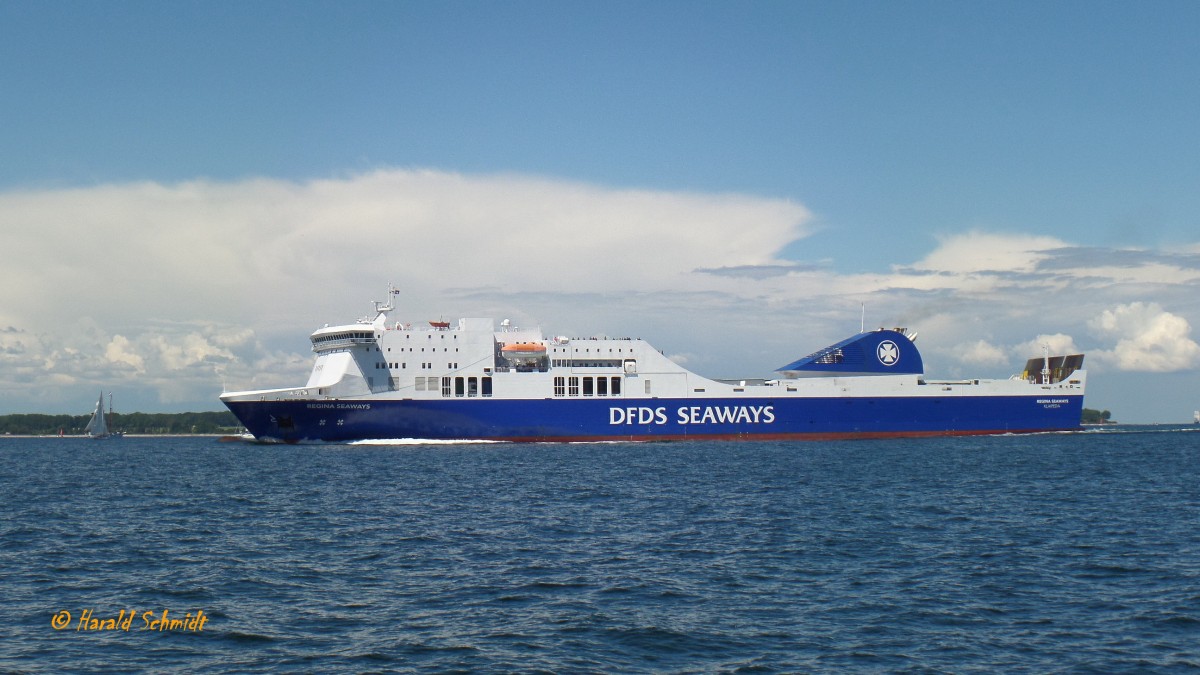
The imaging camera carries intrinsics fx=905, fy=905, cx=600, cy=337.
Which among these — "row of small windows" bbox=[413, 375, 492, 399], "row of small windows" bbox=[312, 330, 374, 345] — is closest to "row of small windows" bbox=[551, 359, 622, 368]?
"row of small windows" bbox=[413, 375, 492, 399]

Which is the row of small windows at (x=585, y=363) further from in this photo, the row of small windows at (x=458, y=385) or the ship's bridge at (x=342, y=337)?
the ship's bridge at (x=342, y=337)

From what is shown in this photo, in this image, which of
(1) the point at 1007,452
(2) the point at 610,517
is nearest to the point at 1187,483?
(1) the point at 1007,452

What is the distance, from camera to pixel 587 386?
56156 mm

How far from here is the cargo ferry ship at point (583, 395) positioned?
5341 centimetres

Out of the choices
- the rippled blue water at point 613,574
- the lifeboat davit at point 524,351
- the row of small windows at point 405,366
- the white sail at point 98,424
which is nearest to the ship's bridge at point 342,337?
the row of small windows at point 405,366

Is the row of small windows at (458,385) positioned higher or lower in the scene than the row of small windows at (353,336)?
lower

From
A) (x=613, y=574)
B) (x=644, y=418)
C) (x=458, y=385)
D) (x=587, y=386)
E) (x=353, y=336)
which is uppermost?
(x=353, y=336)

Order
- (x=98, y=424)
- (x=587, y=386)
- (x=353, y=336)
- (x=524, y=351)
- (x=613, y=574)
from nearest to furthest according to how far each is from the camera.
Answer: (x=613, y=574) → (x=353, y=336) → (x=524, y=351) → (x=587, y=386) → (x=98, y=424)

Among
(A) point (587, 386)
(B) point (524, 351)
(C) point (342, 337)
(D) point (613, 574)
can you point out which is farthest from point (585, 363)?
(D) point (613, 574)

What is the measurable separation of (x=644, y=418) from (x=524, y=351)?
8.52 meters

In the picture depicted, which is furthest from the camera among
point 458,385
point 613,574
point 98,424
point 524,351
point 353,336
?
point 98,424

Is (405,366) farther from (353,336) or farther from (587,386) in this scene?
(587,386)

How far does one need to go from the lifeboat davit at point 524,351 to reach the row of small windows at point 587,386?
2113mm

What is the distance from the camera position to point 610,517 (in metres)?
23.3
